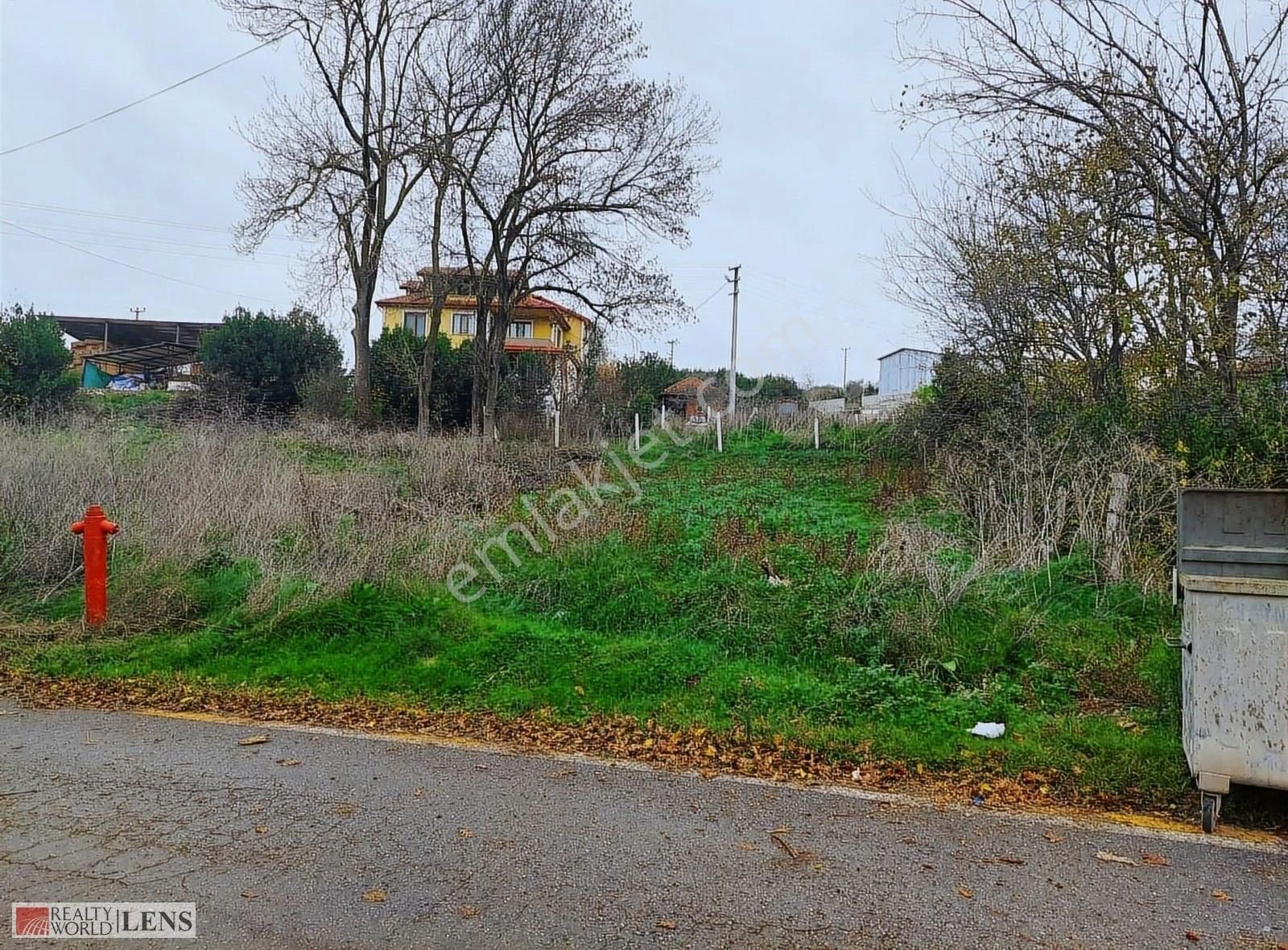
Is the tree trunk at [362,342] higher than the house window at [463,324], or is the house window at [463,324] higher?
the house window at [463,324]

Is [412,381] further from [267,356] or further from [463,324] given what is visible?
[463,324]

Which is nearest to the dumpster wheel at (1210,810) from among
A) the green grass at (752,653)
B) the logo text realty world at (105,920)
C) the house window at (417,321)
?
the green grass at (752,653)

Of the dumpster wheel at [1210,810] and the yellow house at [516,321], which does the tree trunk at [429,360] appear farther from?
the dumpster wheel at [1210,810]

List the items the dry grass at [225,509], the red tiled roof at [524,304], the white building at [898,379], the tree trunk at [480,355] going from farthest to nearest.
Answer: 1. the red tiled roof at [524,304]
2. the tree trunk at [480,355]
3. the white building at [898,379]
4. the dry grass at [225,509]

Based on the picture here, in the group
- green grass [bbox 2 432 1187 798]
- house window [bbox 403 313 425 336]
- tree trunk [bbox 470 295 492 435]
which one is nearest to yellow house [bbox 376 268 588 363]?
house window [bbox 403 313 425 336]

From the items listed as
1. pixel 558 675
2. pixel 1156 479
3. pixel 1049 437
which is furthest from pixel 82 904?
pixel 1049 437

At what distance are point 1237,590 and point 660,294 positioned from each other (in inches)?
771

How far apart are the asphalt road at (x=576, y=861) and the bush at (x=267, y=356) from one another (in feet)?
74.3

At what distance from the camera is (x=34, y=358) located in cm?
2331

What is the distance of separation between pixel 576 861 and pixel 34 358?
26.5 meters

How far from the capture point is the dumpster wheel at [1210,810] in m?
3.87

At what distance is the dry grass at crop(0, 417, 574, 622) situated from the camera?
25.9 feet

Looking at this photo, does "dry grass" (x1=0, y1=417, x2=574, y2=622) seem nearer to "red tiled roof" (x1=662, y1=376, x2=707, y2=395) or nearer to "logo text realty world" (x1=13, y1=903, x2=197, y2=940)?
"logo text realty world" (x1=13, y1=903, x2=197, y2=940)

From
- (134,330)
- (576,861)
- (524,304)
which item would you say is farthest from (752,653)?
(134,330)
